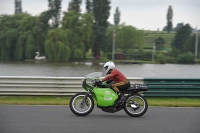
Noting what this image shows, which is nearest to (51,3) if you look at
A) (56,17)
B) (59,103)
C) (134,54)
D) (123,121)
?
(56,17)

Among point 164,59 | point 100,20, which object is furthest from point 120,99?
point 100,20

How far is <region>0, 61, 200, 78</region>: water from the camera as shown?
14236mm

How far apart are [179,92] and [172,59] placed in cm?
414

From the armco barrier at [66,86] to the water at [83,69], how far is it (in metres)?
1.60

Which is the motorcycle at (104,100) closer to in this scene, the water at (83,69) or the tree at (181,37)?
the water at (83,69)

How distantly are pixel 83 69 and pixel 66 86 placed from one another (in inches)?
170

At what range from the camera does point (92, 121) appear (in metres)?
7.88

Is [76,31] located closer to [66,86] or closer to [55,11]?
[55,11]

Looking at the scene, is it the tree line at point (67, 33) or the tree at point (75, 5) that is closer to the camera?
the tree line at point (67, 33)

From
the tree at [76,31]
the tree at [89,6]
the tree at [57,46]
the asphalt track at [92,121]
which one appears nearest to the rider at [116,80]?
the asphalt track at [92,121]

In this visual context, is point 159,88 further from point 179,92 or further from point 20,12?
point 20,12

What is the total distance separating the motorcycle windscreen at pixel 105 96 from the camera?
8.45 meters

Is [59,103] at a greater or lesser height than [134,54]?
lesser

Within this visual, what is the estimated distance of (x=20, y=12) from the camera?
48.3 ft
